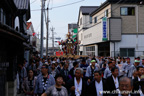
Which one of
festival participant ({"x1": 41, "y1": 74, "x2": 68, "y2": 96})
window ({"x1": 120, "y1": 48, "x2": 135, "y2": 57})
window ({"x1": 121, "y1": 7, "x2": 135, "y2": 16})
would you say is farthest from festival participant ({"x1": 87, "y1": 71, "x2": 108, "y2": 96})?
window ({"x1": 121, "y1": 7, "x2": 135, "y2": 16})

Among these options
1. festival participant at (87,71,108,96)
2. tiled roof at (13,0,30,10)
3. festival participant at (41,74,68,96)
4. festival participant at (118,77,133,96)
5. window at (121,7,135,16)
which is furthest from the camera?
window at (121,7,135,16)

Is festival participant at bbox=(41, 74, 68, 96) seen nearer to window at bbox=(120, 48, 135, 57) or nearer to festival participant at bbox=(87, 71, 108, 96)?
festival participant at bbox=(87, 71, 108, 96)

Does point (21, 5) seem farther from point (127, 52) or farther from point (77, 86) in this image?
point (127, 52)

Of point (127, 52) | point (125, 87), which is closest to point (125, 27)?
point (127, 52)

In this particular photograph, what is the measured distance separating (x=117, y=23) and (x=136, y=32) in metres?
2.87

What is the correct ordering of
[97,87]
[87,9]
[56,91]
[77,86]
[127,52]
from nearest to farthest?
[56,91] → [97,87] → [77,86] → [127,52] → [87,9]

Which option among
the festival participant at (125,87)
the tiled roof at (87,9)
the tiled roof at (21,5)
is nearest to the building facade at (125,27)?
the tiled roof at (21,5)

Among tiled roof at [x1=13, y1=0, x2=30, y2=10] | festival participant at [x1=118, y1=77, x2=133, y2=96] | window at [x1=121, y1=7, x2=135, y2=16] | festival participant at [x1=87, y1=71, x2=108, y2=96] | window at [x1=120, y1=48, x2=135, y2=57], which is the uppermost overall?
window at [x1=121, y1=7, x2=135, y2=16]

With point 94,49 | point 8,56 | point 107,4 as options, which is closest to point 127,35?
point 107,4

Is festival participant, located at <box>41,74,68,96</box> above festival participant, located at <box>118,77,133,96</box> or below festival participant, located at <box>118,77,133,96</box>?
below

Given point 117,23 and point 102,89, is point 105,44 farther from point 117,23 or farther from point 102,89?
point 102,89

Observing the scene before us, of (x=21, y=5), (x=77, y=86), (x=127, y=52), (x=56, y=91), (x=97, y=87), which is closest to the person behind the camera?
(x=56, y=91)

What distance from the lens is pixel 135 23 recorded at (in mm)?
22531

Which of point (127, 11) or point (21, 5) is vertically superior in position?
point (127, 11)
